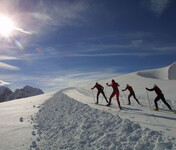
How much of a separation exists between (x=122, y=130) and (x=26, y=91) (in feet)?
624

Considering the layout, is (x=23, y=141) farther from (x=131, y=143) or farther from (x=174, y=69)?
(x=174, y=69)

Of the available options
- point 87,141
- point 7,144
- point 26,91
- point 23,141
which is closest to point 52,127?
point 23,141

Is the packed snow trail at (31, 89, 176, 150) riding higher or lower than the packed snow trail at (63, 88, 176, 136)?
lower

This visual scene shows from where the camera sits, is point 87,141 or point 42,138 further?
point 42,138

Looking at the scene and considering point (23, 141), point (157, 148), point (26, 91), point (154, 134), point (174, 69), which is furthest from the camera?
point (26, 91)

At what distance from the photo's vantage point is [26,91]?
177750 millimetres

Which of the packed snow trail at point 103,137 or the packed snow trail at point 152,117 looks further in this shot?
the packed snow trail at point 152,117

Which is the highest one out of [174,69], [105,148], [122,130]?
[174,69]

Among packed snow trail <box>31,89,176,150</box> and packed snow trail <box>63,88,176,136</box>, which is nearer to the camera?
packed snow trail <box>31,89,176,150</box>

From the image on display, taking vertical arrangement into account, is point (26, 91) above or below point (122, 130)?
above

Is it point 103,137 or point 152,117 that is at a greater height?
point 152,117

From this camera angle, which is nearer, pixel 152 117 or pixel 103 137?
pixel 103 137

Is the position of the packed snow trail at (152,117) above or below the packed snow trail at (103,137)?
above

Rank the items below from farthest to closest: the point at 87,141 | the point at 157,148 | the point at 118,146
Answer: the point at 87,141, the point at 118,146, the point at 157,148
